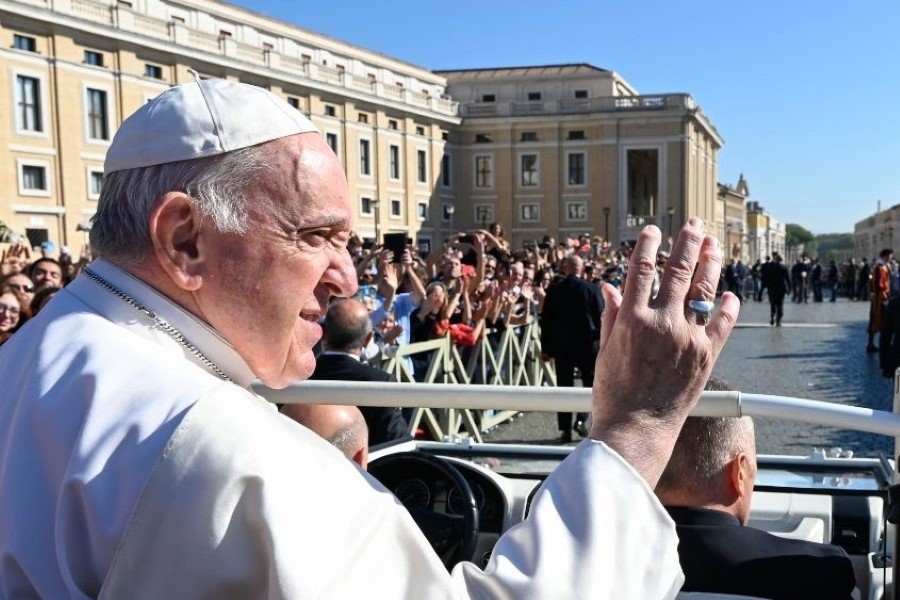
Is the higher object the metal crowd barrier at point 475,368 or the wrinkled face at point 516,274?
the wrinkled face at point 516,274

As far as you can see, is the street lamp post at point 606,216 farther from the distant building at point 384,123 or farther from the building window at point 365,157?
the building window at point 365,157

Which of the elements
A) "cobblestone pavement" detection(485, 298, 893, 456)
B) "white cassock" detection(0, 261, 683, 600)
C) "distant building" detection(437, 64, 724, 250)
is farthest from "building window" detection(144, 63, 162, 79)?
"white cassock" detection(0, 261, 683, 600)

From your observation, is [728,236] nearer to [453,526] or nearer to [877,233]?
[877,233]

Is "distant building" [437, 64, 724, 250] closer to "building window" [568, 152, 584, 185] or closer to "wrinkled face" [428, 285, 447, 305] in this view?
"building window" [568, 152, 584, 185]

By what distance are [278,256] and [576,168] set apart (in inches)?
2270

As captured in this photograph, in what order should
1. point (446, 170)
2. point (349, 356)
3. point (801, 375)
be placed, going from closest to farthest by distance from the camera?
1. point (349, 356)
2. point (801, 375)
3. point (446, 170)

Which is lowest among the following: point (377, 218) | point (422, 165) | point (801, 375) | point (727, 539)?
point (801, 375)

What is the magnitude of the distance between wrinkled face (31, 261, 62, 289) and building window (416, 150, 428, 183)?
49165 mm

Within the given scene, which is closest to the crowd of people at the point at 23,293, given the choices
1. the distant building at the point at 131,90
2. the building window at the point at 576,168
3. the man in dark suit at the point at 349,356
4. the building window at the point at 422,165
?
the man in dark suit at the point at 349,356

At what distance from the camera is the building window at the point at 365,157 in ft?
164

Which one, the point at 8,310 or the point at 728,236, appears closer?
the point at 8,310

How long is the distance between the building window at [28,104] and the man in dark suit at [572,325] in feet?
97.1

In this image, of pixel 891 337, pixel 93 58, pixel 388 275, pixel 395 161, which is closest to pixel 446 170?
pixel 395 161

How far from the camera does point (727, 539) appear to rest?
1.64 metres
